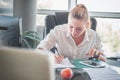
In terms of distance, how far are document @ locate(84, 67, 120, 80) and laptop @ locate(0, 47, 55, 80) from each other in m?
0.81

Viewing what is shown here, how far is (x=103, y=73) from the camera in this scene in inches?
53.0

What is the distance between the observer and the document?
1.26 metres

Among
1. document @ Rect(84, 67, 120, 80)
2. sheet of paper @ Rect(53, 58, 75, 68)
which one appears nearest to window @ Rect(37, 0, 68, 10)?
sheet of paper @ Rect(53, 58, 75, 68)

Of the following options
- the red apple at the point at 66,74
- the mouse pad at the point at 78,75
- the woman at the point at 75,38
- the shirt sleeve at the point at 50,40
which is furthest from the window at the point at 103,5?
the red apple at the point at 66,74

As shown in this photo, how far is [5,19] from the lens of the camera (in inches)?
45.1

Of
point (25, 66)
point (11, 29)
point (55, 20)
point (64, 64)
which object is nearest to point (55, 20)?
point (55, 20)

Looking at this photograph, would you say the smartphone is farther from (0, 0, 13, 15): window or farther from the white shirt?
(0, 0, 13, 15): window

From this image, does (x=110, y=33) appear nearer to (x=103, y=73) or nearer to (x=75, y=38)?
(x=75, y=38)

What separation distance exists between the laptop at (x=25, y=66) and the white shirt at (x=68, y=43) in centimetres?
136

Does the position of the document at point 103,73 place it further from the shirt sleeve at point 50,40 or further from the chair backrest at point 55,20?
the chair backrest at point 55,20

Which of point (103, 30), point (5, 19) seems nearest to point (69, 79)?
point (5, 19)

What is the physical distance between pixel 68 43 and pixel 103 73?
651 mm

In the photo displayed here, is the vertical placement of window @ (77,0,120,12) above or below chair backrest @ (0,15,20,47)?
above

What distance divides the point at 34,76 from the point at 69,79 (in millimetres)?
738
